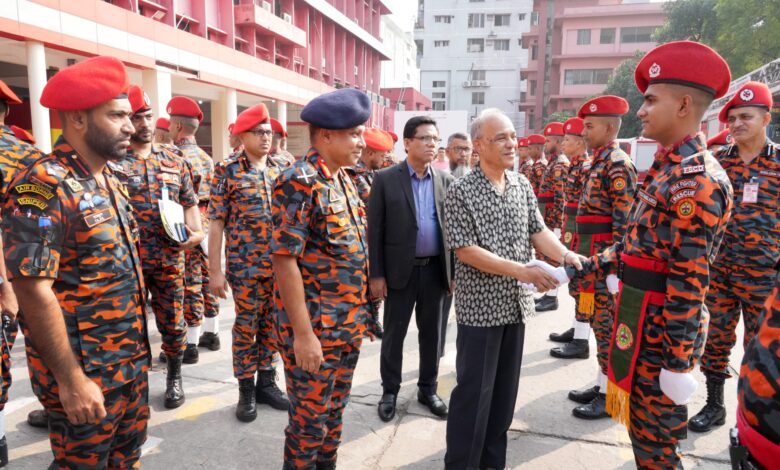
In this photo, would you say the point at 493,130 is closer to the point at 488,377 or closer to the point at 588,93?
the point at 488,377

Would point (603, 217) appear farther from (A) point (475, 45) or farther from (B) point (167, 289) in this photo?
(A) point (475, 45)

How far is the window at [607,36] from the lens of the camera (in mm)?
42594

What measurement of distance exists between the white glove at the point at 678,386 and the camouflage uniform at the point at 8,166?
11.3ft

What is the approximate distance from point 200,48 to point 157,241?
1648cm

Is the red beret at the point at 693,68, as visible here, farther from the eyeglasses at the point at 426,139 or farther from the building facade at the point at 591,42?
the building facade at the point at 591,42

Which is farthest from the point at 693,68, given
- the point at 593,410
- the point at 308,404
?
the point at 593,410

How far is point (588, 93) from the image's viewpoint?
4306 centimetres

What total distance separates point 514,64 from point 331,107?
57.3 m

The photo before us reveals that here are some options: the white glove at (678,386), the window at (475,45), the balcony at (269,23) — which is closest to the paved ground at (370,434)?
the white glove at (678,386)

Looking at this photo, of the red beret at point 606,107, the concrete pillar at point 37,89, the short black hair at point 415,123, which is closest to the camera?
the short black hair at point 415,123

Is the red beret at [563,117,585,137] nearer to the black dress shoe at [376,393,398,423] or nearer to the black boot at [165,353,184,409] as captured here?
the black dress shoe at [376,393,398,423]

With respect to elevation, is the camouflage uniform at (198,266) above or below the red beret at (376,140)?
below

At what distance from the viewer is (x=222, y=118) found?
20875 millimetres

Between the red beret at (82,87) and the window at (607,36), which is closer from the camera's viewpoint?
the red beret at (82,87)
